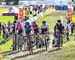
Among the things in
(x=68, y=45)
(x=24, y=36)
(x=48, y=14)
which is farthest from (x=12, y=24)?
(x=68, y=45)

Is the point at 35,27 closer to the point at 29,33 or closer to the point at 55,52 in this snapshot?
the point at 29,33

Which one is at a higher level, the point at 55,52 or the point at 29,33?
the point at 29,33

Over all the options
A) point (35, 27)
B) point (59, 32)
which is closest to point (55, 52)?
point (59, 32)

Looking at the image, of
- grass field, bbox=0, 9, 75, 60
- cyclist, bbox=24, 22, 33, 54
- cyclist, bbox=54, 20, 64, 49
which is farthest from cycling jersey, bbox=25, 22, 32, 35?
cyclist, bbox=54, 20, 64, 49

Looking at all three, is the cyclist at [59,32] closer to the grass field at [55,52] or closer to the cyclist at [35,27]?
the grass field at [55,52]

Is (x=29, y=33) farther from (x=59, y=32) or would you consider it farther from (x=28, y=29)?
(x=59, y=32)

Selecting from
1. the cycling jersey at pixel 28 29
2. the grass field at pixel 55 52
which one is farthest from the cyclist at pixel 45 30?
the cycling jersey at pixel 28 29

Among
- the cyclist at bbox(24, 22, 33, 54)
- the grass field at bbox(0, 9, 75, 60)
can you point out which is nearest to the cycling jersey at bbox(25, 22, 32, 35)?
the cyclist at bbox(24, 22, 33, 54)

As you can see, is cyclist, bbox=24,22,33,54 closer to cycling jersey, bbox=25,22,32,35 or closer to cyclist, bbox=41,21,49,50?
cycling jersey, bbox=25,22,32,35

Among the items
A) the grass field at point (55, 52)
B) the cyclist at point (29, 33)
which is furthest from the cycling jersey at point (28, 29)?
the grass field at point (55, 52)

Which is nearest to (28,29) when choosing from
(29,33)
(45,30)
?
(29,33)

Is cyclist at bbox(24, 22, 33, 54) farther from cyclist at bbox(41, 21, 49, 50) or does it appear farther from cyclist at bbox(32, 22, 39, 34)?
cyclist at bbox(41, 21, 49, 50)

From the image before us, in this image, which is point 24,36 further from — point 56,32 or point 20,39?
point 56,32

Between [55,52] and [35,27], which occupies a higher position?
[35,27]
